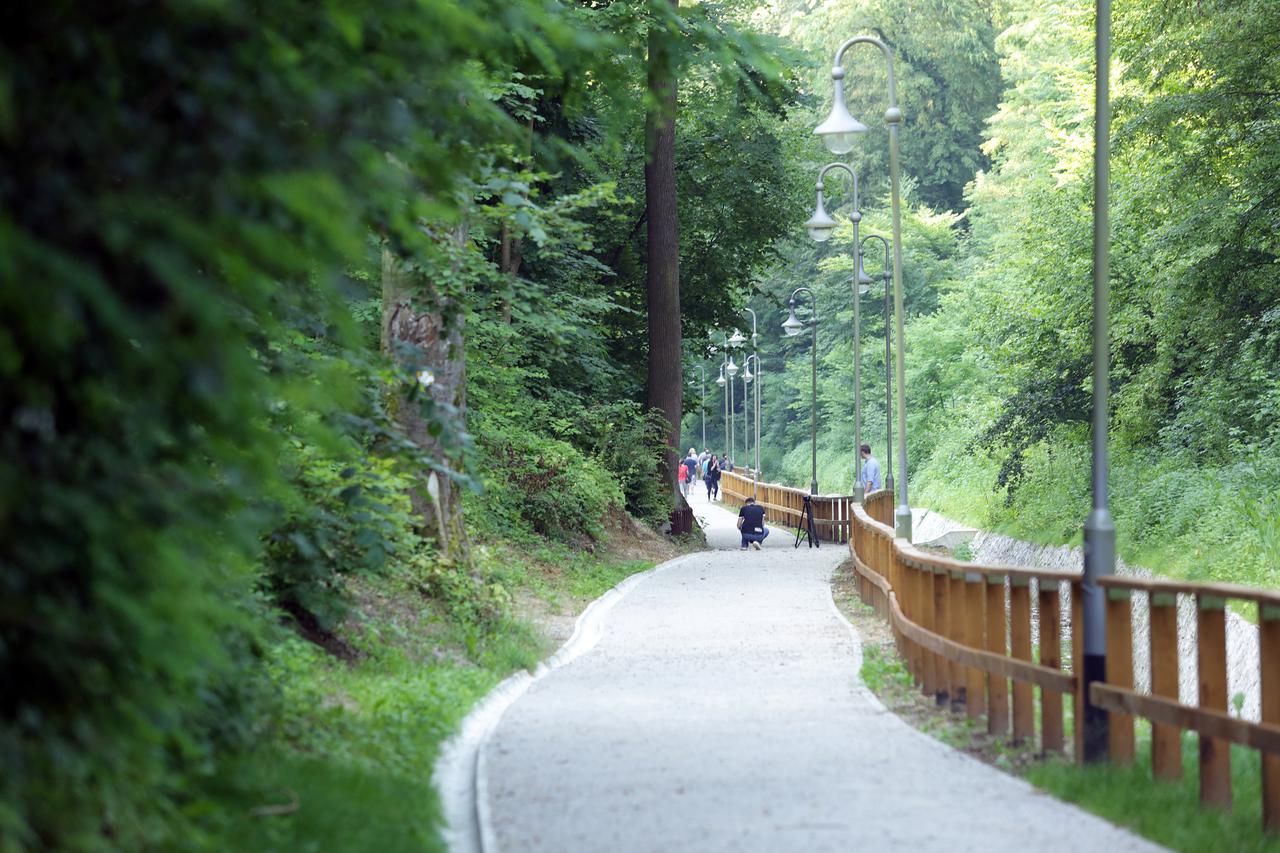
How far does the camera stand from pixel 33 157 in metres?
4.05

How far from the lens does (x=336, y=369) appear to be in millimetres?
5633

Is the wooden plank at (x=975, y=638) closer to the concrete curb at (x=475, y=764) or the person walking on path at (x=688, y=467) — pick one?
the concrete curb at (x=475, y=764)

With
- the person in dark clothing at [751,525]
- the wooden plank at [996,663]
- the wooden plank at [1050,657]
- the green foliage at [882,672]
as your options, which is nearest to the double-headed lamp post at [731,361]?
the person in dark clothing at [751,525]

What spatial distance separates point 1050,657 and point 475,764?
11.1 feet

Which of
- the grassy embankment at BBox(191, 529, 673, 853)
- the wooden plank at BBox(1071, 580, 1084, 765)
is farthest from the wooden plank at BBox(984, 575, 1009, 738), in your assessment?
the grassy embankment at BBox(191, 529, 673, 853)

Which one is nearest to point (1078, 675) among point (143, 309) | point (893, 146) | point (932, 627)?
point (932, 627)

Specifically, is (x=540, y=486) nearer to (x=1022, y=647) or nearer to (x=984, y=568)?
(x=984, y=568)

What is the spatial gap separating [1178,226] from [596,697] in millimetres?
14667

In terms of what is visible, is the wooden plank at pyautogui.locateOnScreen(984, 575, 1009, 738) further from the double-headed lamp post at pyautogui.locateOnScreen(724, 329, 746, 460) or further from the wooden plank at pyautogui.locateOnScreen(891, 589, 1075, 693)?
the double-headed lamp post at pyautogui.locateOnScreen(724, 329, 746, 460)

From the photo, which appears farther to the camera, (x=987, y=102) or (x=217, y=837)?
(x=987, y=102)

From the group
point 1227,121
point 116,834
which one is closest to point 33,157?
point 116,834

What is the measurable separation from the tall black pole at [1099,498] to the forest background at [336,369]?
1.93 metres

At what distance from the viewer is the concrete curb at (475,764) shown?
7.64 meters

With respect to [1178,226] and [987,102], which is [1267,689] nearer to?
[1178,226]
